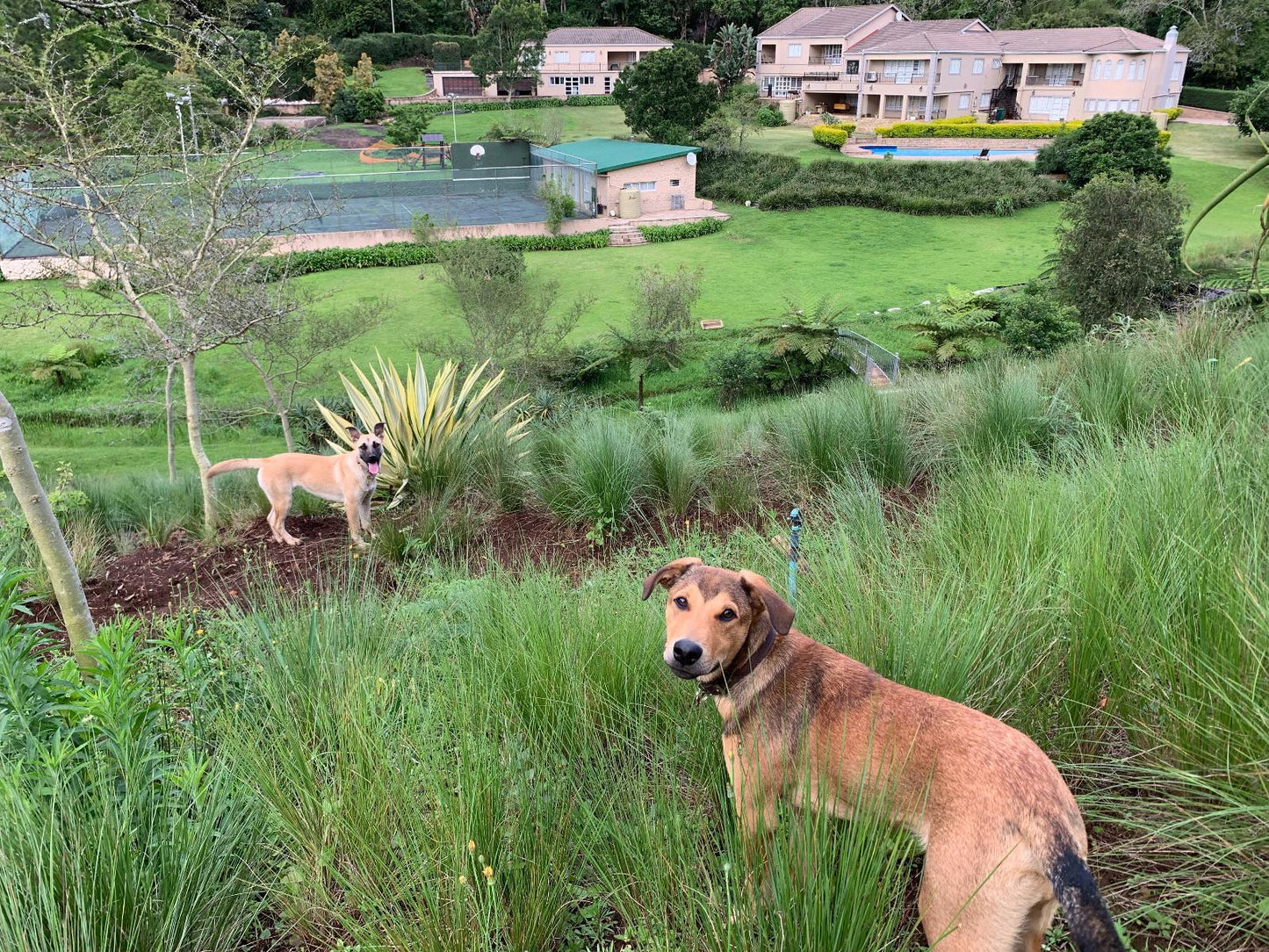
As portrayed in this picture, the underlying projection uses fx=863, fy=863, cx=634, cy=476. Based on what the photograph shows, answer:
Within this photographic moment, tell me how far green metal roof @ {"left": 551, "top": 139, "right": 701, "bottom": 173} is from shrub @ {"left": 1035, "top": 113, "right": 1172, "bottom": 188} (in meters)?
17.7

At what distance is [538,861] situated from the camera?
234cm

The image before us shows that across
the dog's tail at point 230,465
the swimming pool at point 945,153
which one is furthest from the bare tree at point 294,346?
the swimming pool at point 945,153

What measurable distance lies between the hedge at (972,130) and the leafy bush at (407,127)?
1096 inches

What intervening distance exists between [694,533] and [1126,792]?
119 inches

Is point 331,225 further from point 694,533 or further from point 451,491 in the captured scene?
point 694,533

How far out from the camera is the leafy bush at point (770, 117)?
5791cm

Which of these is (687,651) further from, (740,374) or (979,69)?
(979,69)

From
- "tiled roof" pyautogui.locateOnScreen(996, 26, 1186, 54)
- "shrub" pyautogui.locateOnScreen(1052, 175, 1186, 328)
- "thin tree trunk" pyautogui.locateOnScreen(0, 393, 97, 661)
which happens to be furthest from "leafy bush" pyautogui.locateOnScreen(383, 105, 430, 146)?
"thin tree trunk" pyautogui.locateOnScreen(0, 393, 97, 661)

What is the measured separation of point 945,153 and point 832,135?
22.1ft

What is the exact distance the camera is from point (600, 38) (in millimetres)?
70500

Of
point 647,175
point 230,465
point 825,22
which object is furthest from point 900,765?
point 825,22

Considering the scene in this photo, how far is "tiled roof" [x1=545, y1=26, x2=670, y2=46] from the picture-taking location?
2763 inches

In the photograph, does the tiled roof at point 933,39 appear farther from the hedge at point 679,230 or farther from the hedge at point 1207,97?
the hedge at point 679,230

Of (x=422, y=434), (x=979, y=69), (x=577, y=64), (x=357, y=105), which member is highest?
(x=577, y=64)
